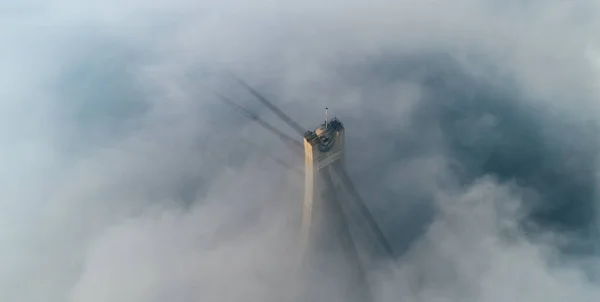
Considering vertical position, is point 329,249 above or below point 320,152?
below

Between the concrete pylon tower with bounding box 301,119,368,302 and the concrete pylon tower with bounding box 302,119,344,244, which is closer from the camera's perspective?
the concrete pylon tower with bounding box 302,119,344,244

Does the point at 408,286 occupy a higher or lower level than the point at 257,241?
lower

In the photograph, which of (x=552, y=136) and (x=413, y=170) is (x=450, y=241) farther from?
(x=552, y=136)

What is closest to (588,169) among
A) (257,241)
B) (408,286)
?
(408,286)

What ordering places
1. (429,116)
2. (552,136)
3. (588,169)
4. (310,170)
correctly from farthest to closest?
(429,116) → (552,136) → (588,169) → (310,170)

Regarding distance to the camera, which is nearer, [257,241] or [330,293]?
[330,293]

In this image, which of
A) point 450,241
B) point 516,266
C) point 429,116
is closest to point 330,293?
point 450,241

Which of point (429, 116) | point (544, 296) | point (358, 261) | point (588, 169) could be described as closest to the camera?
point (544, 296)

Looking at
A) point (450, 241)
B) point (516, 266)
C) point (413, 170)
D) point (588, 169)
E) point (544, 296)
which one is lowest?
point (544, 296)

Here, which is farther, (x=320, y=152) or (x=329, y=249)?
(x=329, y=249)

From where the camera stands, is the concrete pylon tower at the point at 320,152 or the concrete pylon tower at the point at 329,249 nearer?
the concrete pylon tower at the point at 320,152
